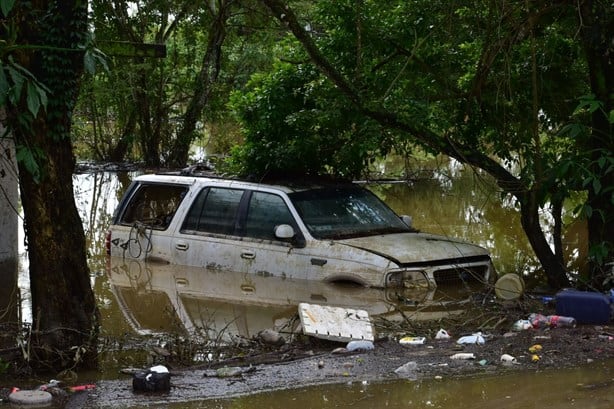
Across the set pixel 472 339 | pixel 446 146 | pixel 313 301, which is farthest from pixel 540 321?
pixel 313 301

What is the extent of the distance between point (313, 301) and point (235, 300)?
1.08 m

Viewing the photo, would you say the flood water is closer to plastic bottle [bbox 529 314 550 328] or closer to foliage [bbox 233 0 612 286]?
foliage [bbox 233 0 612 286]

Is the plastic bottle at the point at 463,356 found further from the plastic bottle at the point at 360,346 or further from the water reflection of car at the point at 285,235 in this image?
the water reflection of car at the point at 285,235

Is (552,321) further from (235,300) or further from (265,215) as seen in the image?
(265,215)

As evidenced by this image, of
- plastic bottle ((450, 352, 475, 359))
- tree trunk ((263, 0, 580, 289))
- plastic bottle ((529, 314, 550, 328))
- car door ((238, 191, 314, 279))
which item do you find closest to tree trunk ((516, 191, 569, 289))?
tree trunk ((263, 0, 580, 289))

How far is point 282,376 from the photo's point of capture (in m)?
7.43

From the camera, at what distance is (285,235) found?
11539mm

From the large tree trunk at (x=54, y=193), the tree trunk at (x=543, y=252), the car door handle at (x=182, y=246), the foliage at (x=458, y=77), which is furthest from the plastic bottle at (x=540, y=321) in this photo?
the car door handle at (x=182, y=246)

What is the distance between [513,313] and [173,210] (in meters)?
5.68

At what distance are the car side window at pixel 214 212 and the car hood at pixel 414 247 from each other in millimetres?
1834

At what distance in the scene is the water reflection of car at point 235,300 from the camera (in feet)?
33.8

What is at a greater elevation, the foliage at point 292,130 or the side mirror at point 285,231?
the foliage at point 292,130

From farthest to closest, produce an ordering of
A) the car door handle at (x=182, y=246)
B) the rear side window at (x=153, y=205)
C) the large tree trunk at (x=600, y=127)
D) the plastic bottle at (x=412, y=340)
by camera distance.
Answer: the rear side window at (x=153, y=205)
the car door handle at (x=182, y=246)
the large tree trunk at (x=600, y=127)
the plastic bottle at (x=412, y=340)

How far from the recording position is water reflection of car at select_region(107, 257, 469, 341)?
10297mm
